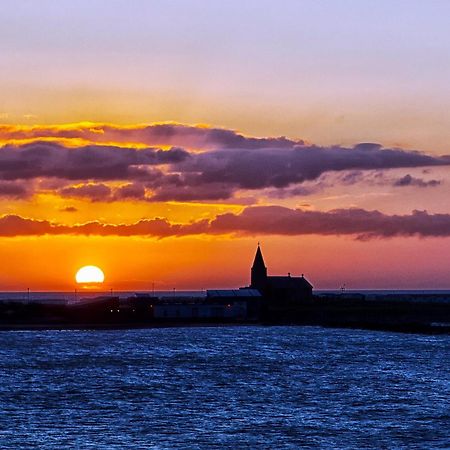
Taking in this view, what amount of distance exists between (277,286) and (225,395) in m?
123

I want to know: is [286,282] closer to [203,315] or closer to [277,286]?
[277,286]

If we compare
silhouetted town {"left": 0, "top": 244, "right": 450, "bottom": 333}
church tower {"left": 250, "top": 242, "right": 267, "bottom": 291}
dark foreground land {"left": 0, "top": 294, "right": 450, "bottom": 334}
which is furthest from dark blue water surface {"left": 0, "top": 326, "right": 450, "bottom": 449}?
church tower {"left": 250, "top": 242, "right": 267, "bottom": 291}

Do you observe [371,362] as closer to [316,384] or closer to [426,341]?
[316,384]

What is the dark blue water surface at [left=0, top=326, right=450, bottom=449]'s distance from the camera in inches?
1890

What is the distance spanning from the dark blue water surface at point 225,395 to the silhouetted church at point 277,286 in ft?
220

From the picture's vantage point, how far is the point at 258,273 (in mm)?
184250

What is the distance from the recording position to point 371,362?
89438mm

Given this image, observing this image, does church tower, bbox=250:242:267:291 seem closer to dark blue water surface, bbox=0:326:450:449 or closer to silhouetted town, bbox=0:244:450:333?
silhouetted town, bbox=0:244:450:333

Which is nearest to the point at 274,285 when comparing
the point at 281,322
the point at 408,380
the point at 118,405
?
the point at 281,322

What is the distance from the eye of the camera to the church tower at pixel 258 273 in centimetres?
18325

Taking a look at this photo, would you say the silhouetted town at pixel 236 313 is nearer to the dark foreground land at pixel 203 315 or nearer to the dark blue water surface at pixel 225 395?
the dark foreground land at pixel 203 315

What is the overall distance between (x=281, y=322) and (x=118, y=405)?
344 feet

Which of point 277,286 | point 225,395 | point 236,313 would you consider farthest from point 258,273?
point 225,395

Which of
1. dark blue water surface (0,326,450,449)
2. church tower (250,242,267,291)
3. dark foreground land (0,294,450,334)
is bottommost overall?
dark blue water surface (0,326,450,449)
